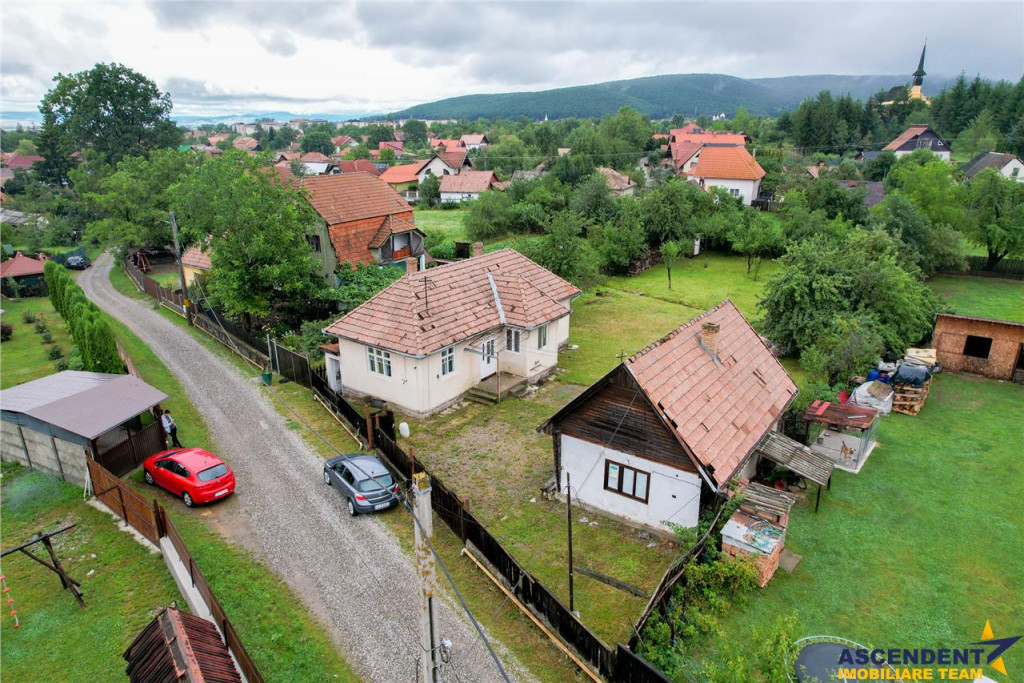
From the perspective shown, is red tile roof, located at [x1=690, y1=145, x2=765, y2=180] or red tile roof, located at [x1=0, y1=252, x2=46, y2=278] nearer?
red tile roof, located at [x1=0, y1=252, x2=46, y2=278]

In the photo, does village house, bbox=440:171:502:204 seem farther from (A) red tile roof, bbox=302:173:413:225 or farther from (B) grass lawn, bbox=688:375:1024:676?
(B) grass lawn, bbox=688:375:1024:676

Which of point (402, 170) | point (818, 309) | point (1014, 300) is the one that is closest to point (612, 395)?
point (818, 309)

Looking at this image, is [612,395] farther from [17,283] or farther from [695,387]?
[17,283]

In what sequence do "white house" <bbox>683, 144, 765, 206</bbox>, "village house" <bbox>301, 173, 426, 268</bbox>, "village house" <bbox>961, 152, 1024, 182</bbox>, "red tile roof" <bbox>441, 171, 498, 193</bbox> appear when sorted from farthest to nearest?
"red tile roof" <bbox>441, 171, 498, 193</bbox> < "village house" <bbox>961, 152, 1024, 182</bbox> < "white house" <bbox>683, 144, 765, 206</bbox> < "village house" <bbox>301, 173, 426, 268</bbox>

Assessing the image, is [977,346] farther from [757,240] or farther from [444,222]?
[444,222]

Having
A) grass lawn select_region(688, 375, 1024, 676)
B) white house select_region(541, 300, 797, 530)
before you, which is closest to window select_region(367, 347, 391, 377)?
white house select_region(541, 300, 797, 530)

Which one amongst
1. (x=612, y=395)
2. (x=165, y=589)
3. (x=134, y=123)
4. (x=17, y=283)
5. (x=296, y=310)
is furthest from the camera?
(x=134, y=123)
